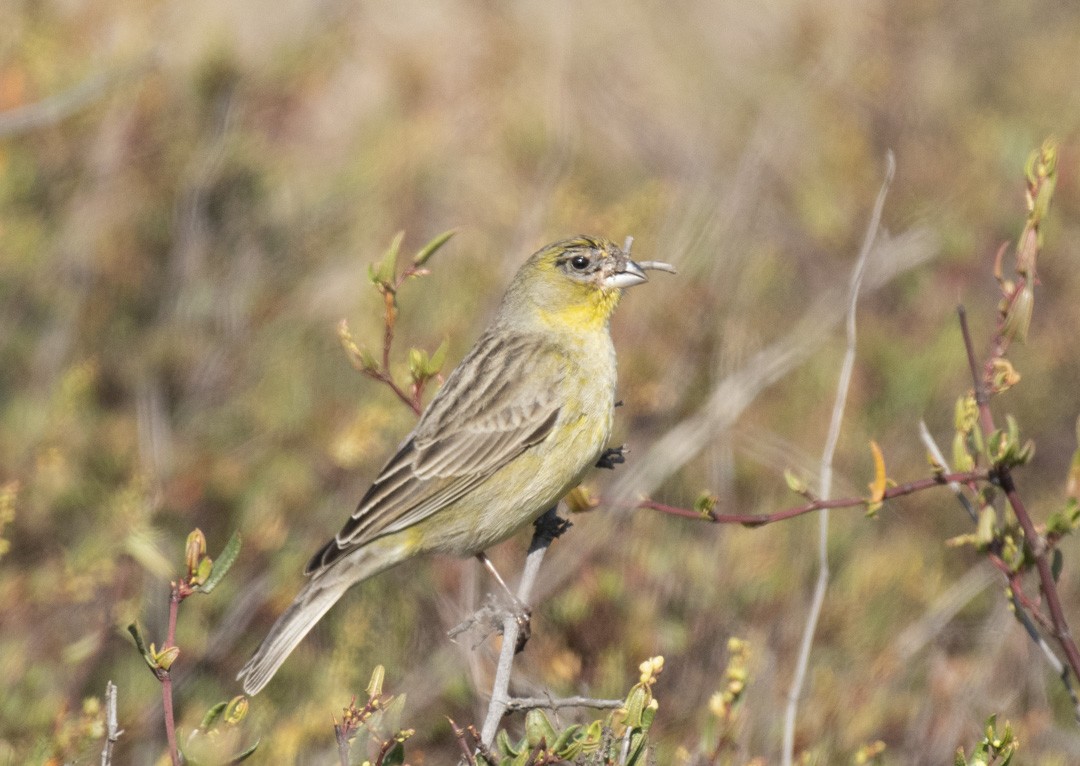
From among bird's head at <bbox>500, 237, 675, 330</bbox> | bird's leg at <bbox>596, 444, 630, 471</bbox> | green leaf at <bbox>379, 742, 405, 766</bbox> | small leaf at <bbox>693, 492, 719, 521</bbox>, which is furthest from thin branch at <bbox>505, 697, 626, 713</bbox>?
bird's head at <bbox>500, 237, 675, 330</bbox>

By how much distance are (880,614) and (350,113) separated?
5497mm

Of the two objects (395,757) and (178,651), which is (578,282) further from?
(178,651)

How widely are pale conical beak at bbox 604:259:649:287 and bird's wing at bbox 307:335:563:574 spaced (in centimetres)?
31

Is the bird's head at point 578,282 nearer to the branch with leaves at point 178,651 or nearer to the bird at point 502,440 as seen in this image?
the bird at point 502,440

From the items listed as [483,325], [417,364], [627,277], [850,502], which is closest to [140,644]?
[417,364]

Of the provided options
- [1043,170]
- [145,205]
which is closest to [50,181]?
[145,205]

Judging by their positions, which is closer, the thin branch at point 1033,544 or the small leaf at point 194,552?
the small leaf at point 194,552

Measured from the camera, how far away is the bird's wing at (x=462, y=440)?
435cm

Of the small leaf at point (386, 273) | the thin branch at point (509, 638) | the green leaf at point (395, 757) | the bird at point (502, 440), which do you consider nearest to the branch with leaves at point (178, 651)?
the green leaf at point (395, 757)

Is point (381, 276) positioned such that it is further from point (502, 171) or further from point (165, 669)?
point (502, 171)

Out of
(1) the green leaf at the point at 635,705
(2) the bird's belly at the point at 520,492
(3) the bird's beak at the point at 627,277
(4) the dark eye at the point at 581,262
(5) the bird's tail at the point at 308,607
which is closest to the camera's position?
(1) the green leaf at the point at 635,705

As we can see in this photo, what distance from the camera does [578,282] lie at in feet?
15.4

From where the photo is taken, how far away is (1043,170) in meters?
2.95

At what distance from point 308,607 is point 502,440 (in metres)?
0.80
